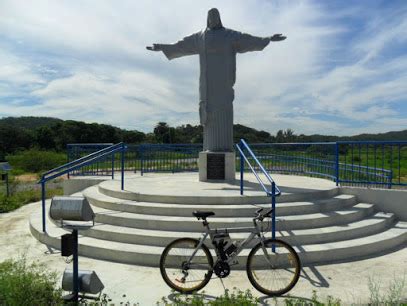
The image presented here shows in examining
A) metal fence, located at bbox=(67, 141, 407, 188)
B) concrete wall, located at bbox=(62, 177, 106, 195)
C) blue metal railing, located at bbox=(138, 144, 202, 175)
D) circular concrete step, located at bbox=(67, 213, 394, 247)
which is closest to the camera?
circular concrete step, located at bbox=(67, 213, 394, 247)

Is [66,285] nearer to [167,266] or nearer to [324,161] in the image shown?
[167,266]

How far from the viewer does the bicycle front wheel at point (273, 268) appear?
434 cm

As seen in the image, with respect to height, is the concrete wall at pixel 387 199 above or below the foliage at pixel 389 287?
above

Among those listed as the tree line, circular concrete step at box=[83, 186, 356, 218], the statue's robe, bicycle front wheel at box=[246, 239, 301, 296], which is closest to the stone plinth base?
the statue's robe

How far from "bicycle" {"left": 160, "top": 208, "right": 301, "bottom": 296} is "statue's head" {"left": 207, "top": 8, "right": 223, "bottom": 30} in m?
6.52

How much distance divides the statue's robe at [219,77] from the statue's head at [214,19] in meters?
0.12

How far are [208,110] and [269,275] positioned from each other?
18.2ft

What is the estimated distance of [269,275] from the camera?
4.80 metres

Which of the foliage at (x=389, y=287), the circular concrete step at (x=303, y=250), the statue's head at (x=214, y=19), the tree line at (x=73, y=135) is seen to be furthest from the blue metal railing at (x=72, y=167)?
the tree line at (x=73, y=135)

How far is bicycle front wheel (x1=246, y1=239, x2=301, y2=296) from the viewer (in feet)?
14.2

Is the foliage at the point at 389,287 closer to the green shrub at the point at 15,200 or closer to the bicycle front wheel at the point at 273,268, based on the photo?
the bicycle front wheel at the point at 273,268

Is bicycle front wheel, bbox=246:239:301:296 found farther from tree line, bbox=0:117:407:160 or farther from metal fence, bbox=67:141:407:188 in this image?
tree line, bbox=0:117:407:160

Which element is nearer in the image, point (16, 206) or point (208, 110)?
point (208, 110)

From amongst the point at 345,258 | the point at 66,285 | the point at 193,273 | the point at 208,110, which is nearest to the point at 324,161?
the point at 208,110
